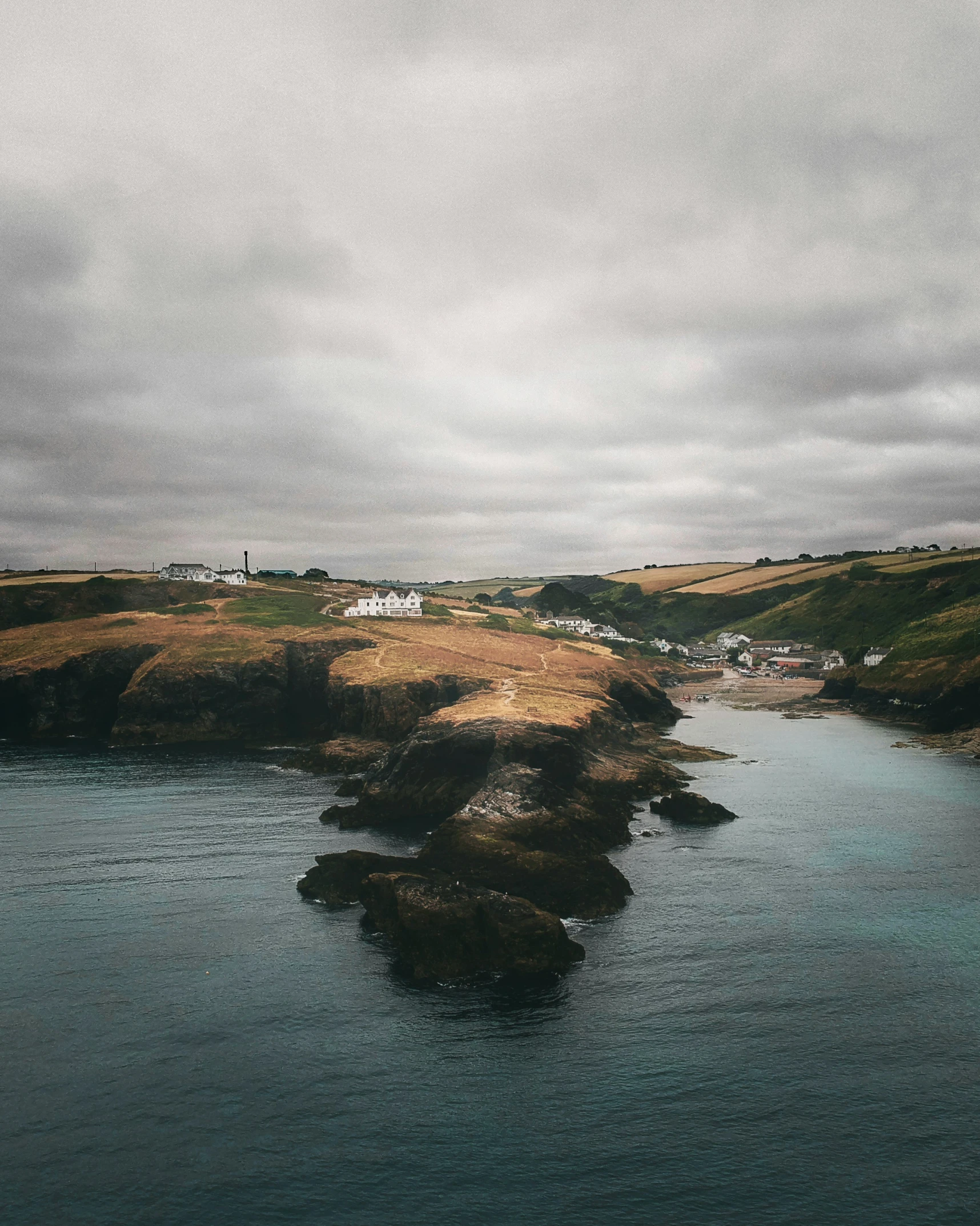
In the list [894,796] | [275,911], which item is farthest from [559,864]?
[894,796]

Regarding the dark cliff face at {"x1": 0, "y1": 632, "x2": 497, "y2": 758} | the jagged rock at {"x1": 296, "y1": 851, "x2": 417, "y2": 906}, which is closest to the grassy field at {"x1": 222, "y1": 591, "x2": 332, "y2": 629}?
the dark cliff face at {"x1": 0, "y1": 632, "x2": 497, "y2": 758}

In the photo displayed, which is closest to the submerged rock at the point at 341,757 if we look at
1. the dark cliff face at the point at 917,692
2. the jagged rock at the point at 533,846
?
the jagged rock at the point at 533,846

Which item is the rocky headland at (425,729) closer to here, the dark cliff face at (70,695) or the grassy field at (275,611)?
the dark cliff face at (70,695)

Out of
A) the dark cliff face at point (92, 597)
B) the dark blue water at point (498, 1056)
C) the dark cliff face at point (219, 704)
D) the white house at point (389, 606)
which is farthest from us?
the white house at point (389, 606)

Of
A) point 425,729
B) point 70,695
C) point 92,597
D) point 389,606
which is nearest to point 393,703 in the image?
point 425,729

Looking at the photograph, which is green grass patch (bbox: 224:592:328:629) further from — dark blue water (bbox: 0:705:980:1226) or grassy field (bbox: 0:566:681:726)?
dark blue water (bbox: 0:705:980:1226)

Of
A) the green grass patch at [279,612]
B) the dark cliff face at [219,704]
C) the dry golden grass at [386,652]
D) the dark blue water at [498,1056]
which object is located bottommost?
the dark blue water at [498,1056]
